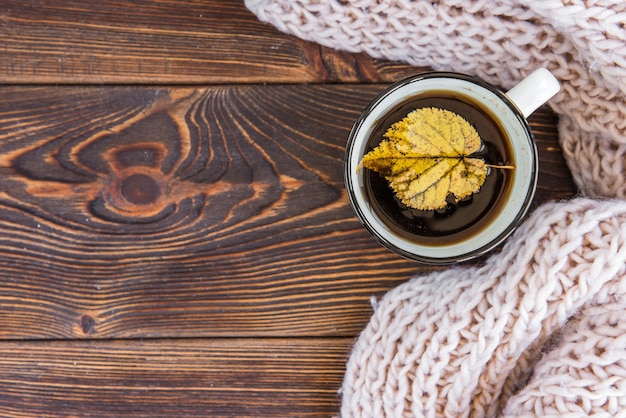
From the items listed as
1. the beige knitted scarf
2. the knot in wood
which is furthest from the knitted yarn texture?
the knot in wood

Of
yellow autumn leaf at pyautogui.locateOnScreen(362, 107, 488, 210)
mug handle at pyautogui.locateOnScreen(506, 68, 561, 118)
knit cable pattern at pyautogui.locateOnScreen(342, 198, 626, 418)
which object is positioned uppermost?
yellow autumn leaf at pyautogui.locateOnScreen(362, 107, 488, 210)

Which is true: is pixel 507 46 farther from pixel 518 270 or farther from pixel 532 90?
pixel 518 270

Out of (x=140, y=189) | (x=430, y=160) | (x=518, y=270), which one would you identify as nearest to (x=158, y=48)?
(x=140, y=189)

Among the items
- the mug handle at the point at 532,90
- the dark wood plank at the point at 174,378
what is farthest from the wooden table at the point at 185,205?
the mug handle at the point at 532,90

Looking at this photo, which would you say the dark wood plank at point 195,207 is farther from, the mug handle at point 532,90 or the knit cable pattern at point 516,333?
the mug handle at point 532,90

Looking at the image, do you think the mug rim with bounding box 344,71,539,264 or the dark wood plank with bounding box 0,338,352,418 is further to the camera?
the dark wood plank with bounding box 0,338,352,418

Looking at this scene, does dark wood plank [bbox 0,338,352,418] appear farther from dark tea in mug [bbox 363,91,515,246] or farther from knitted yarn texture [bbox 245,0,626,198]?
knitted yarn texture [bbox 245,0,626,198]

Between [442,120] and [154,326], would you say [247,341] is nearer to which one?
[154,326]
